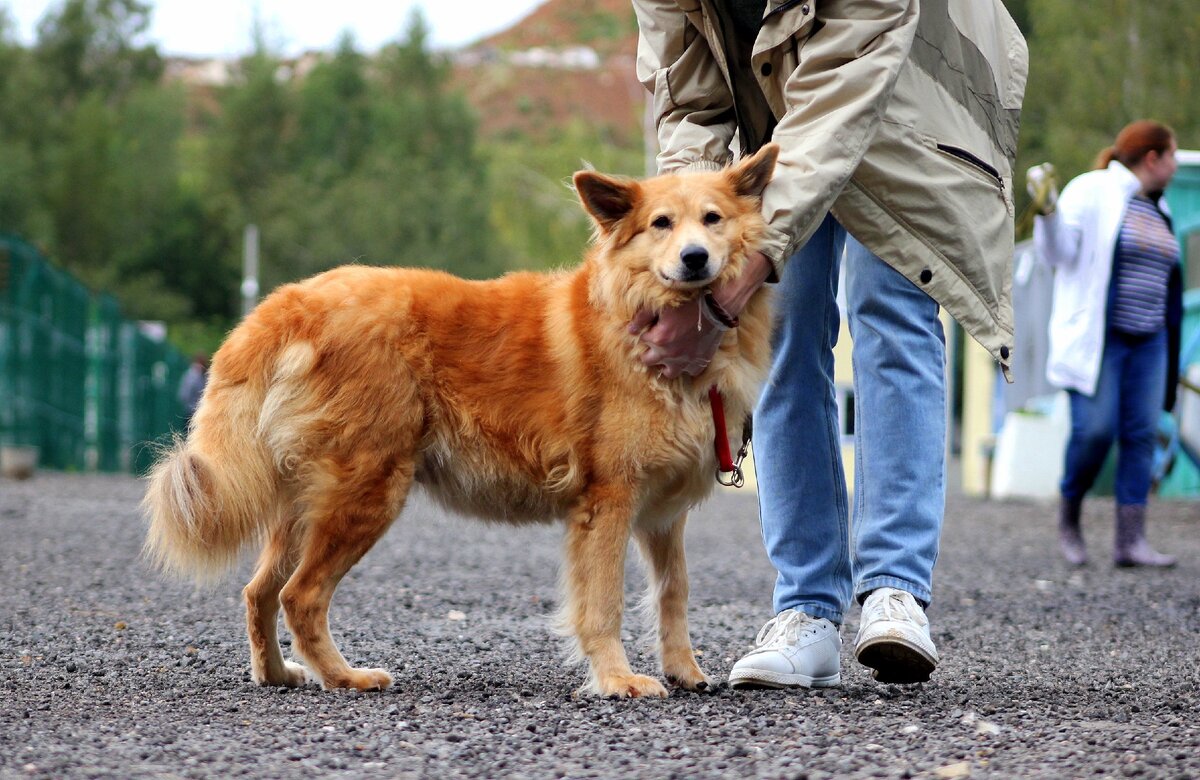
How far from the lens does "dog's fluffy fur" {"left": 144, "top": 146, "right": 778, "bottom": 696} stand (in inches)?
147

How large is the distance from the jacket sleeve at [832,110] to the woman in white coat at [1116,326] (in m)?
4.51

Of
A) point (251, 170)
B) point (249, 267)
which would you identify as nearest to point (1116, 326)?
point (249, 267)

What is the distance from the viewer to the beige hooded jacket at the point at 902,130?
11.8 ft

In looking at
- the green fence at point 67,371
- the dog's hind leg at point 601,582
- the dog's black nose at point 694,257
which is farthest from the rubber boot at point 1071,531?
the green fence at point 67,371

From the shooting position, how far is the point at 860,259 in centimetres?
383

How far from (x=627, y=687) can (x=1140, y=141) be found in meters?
6.16

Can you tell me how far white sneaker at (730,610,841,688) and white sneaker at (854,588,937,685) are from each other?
0.15 meters

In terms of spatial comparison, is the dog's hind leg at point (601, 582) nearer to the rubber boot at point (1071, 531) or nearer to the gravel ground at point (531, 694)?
the gravel ground at point (531, 694)

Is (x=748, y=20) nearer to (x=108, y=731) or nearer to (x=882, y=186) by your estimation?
(x=882, y=186)

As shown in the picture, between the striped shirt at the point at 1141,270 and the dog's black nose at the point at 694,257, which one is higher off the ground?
the striped shirt at the point at 1141,270

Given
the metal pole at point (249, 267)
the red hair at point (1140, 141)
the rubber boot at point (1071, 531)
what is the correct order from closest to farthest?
the rubber boot at point (1071, 531)
the red hair at point (1140, 141)
the metal pole at point (249, 267)

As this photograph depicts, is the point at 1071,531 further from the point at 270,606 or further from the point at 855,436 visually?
the point at 270,606

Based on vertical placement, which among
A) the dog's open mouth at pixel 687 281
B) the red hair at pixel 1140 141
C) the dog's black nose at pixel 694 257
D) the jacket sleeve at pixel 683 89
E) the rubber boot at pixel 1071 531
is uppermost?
the red hair at pixel 1140 141

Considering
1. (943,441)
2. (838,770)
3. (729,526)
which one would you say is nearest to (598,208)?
(943,441)
